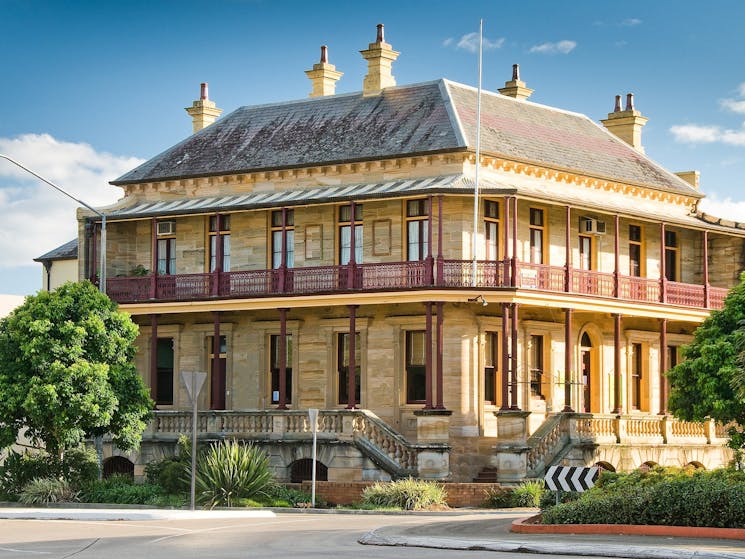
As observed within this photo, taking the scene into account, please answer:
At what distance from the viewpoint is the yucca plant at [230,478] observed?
35906 millimetres

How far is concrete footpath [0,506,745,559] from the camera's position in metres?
21.2

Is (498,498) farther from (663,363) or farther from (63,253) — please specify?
(63,253)

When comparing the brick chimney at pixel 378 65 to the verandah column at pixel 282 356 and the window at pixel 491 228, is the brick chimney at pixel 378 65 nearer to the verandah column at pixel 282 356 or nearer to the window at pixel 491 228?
the window at pixel 491 228

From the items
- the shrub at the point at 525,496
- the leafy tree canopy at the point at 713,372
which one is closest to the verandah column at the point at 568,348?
the leafy tree canopy at the point at 713,372

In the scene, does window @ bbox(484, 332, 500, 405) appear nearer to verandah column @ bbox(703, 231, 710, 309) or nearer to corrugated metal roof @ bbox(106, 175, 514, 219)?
corrugated metal roof @ bbox(106, 175, 514, 219)

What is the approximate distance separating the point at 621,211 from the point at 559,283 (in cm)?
328

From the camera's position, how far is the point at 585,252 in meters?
45.5

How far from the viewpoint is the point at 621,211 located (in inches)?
1729

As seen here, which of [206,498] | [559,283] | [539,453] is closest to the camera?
[206,498]

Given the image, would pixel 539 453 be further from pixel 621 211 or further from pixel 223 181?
pixel 223 181

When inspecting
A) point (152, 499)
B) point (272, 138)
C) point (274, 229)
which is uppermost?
point (272, 138)

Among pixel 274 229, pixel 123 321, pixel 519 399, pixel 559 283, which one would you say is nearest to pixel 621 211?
pixel 559 283

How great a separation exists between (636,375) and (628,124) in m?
9.53

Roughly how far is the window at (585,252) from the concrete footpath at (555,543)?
59.6ft
